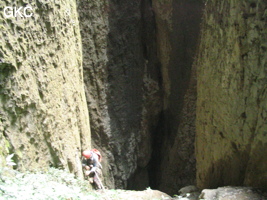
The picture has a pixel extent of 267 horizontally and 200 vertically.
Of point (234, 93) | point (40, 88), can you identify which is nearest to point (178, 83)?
point (234, 93)

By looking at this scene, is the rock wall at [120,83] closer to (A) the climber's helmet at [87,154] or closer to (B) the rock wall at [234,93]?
(A) the climber's helmet at [87,154]

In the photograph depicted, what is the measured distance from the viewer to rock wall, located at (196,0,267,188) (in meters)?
4.17

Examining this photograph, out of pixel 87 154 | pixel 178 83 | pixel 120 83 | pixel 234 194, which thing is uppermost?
pixel 120 83

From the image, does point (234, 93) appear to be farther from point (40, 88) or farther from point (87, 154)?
point (87, 154)

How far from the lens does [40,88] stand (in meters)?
4.79

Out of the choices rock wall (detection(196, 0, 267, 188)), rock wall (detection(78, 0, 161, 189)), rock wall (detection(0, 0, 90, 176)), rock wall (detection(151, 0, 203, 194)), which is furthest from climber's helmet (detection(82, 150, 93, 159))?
rock wall (detection(151, 0, 203, 194))

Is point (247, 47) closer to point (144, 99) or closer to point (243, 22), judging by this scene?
point (243, 22)

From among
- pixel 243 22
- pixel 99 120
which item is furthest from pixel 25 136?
pixel 99 120

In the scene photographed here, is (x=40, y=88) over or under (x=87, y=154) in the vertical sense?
over

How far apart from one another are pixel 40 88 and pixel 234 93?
3232 millimetres

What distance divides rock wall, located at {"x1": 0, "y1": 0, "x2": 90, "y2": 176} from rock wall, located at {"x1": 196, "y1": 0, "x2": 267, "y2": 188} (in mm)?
2818

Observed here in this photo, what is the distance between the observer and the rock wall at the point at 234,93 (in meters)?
4.17

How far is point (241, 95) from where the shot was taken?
14.9ft

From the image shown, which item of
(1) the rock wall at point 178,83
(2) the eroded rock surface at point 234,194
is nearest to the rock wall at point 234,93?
(2) the eroded rock surface at point 234,194
